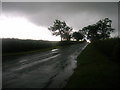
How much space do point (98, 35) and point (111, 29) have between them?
9340 millimetres

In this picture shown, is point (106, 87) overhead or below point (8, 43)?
below

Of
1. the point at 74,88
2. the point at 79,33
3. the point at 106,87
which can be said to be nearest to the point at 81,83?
the point at 74,88

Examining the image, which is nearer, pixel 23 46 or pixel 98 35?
pixel 23 46

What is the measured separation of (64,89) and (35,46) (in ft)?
110

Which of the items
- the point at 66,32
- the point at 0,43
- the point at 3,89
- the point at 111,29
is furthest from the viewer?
the point at 66,32

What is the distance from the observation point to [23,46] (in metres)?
32.4

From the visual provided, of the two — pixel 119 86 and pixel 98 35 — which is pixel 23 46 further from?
pixel 98 35

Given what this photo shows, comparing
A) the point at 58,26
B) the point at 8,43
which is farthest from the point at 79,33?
the point at 8,43

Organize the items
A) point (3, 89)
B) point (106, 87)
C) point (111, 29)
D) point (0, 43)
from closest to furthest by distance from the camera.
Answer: point (106, 87) → point (3, 89) → point (0, 43) → point (111, 29)

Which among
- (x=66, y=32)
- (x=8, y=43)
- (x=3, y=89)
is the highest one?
(x=66, y=32)

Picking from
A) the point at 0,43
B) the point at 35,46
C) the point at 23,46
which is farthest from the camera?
the point at 35,46

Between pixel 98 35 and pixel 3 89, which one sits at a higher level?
pixel 98 35

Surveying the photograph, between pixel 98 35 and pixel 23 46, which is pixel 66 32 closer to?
pixel 98 35

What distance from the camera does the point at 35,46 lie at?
128 feet
